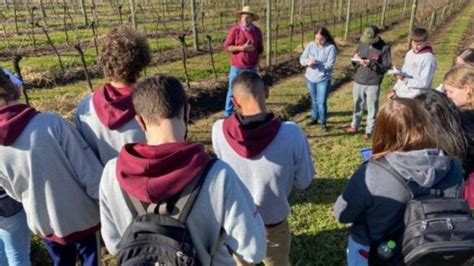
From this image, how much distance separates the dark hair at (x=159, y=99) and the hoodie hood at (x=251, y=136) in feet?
2.82

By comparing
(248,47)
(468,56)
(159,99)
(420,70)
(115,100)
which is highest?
(159,99)

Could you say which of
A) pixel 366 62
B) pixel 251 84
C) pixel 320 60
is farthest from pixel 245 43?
pixel 251 84

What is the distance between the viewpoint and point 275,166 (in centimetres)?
267

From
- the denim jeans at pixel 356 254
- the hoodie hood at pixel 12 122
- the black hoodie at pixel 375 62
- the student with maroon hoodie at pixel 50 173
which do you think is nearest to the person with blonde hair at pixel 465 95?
the denim jeans at pixel 356 254

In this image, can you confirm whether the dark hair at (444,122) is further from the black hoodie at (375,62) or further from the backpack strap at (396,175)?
the black hoodie at (375,62)

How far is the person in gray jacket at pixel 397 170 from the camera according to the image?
6.82ft

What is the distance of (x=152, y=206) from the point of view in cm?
170

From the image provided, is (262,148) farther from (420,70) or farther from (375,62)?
(375,62)

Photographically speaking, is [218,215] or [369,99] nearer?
[218,215]

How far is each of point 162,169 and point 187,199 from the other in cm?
16

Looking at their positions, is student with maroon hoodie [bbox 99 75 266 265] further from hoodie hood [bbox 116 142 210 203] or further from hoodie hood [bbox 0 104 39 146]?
hoodie hood [bbox 0 104 39 146]

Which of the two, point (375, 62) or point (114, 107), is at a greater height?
point (114, 107)

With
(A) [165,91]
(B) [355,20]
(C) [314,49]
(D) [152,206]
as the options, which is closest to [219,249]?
(D) [152,206]

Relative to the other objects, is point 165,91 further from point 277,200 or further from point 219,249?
point 277,200
